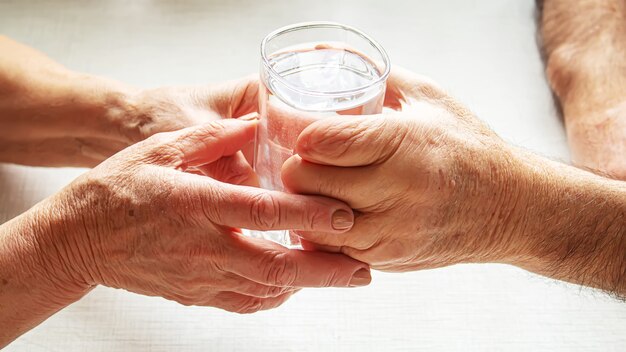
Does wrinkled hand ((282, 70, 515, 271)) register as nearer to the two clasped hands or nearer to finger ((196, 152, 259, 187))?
the two clasped hands

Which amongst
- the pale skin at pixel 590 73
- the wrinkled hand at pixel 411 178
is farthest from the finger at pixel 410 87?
the pale skin at pixel 590 73

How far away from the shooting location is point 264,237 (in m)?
0.91

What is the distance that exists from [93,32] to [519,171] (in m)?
0.95

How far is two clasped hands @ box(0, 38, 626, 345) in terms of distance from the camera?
2.57 ft

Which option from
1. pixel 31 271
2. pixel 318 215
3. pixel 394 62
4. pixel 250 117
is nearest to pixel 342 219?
pixel 318 215

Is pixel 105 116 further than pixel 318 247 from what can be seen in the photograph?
Yes

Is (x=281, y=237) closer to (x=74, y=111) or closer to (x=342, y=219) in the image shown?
(x=342, y=219)

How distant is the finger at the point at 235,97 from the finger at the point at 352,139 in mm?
290

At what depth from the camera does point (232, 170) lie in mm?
960

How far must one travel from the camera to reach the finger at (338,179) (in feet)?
2.54

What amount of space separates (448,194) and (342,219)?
→ 0.13m

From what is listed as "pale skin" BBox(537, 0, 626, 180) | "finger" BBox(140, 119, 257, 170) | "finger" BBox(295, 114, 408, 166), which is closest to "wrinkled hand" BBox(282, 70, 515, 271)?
"finger" BBox(295, 114, 408, 166)

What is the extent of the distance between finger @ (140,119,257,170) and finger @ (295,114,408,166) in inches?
5.7

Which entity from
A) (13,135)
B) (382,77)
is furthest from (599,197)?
(13,135)
